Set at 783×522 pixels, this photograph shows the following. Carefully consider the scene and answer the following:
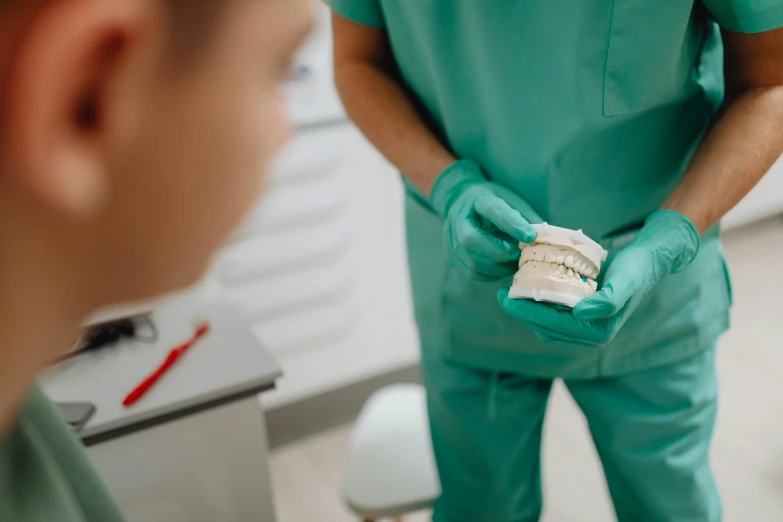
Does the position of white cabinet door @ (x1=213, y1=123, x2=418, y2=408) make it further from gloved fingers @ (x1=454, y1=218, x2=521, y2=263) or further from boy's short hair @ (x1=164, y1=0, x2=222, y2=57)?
boy's short hair @ (x1=164, y1=0, x2=222, y2=57)

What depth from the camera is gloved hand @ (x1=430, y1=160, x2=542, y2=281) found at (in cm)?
78

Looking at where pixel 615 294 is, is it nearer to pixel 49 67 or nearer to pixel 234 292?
pixel 49 67

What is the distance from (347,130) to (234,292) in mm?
442

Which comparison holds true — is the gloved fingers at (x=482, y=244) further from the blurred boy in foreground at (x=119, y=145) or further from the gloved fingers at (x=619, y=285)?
the blurred boy in foreground at (x=119, y=145)

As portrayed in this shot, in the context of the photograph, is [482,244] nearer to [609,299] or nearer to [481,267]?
[481,267]

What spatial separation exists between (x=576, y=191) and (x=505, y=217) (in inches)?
4.8

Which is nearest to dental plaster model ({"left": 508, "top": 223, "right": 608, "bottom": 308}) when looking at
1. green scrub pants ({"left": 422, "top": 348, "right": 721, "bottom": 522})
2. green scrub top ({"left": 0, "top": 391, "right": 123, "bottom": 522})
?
green scrub pants ({"left": 422, "top": 348, "right": 721, "bottom": 522})

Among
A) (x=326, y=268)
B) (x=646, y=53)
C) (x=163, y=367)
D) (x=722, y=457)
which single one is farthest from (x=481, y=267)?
(x=722, y=457)

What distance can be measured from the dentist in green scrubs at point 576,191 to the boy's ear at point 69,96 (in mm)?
605

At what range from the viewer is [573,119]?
795mm

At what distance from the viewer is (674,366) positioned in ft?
2.96

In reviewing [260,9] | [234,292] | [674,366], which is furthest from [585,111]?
[234,292]

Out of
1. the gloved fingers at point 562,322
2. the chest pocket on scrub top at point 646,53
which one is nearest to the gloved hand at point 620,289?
the gloved fingers at point 562,322

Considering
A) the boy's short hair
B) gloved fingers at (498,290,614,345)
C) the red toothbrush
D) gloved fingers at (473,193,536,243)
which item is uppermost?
the boy's short hair
